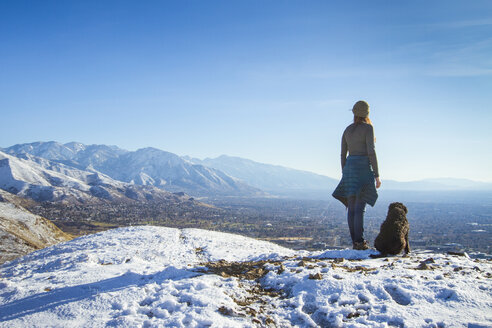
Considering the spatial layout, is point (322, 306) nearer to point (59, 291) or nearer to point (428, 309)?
point (428, 309)

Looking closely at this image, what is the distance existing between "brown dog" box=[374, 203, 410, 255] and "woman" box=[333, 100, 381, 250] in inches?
31.0

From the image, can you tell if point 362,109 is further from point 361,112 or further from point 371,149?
point 371,149

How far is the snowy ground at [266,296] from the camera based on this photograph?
18.1 feet

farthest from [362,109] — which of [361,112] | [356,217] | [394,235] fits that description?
[394,235]

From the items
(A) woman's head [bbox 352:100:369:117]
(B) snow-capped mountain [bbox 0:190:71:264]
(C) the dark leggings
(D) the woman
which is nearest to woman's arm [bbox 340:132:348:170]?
(D) the woman

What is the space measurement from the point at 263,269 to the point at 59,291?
17.7ft

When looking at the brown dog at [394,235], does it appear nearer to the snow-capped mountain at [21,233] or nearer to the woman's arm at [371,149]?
the woman's arm at [371,149]

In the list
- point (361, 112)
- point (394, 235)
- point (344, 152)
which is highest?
point (361, 112)

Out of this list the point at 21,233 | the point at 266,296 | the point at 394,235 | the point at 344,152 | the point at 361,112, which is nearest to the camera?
the point at 266,296

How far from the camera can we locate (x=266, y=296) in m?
6.87

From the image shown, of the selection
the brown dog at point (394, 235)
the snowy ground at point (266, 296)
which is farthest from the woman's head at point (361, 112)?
the snowy ground at point (266, 296)

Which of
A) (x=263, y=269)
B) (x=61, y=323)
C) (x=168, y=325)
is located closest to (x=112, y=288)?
(x=61, y=323)

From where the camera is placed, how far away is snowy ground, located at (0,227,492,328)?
5520mm

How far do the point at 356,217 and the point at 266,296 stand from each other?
5.71 meters
